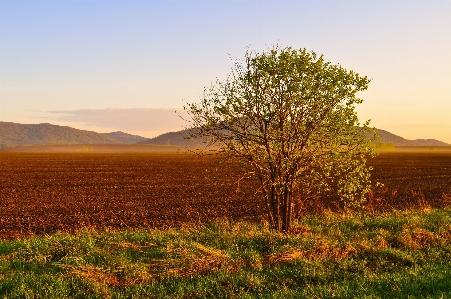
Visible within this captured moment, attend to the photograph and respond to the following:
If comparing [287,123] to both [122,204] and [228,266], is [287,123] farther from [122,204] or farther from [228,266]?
[122,204]

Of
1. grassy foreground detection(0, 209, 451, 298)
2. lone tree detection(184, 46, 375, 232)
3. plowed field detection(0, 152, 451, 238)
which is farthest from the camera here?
plowed field detection(0, 152, 451, 238)

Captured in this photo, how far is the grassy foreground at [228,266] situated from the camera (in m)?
7.64

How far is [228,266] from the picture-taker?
896 centimetres

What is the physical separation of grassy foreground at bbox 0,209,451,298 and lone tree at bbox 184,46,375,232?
268 centimetres

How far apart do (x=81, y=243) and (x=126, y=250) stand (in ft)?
4.26

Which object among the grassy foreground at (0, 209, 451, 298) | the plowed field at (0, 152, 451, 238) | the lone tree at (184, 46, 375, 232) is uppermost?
the lone tree at (184, 46, 375, 232)

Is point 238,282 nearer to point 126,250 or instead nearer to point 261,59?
point 126,250

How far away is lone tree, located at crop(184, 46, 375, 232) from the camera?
13.2 m

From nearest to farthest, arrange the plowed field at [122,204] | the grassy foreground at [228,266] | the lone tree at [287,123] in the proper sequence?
the grassy foreground at [228,266], the lone tree at [287,123], the plowed field at [122,204]

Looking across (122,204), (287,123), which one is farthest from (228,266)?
(122,204)

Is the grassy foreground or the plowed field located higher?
the grassy foreground

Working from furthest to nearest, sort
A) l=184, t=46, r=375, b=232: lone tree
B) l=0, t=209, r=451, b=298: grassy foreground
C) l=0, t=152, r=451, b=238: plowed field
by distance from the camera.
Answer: l=0, t=152, r=451, b=238: plowed field < l=184, t=46, r=375, b=232: lone tree < l=0, t=209, r=451, b=298: grassy foreground

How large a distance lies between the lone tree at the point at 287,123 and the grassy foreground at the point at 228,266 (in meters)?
2.68

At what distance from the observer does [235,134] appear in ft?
44.6
